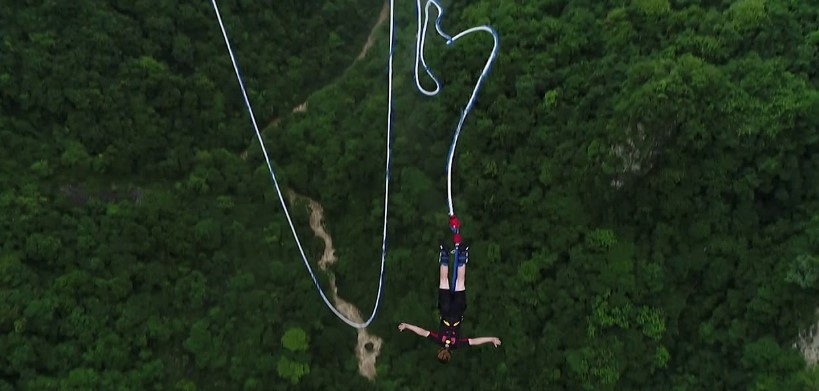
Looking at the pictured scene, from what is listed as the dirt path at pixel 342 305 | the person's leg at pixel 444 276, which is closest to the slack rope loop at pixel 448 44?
the person's leg at pixel 444 276

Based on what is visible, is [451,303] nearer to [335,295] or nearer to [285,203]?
[335,295]

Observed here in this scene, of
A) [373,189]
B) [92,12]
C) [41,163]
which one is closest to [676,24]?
[373,189]

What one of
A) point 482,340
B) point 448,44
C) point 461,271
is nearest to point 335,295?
point 461,271

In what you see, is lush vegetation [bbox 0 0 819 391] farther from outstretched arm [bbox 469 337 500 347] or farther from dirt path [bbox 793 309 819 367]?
outstretched arm [bbox 469 337 500 347]

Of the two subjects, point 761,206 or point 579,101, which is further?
point 579,101

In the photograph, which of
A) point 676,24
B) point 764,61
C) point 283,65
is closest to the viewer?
point 764,61

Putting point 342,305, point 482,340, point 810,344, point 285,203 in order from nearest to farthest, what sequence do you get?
point 810,344, point 482,340, point 342,305, point 285,203

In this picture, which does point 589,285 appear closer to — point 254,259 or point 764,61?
point 764,61
